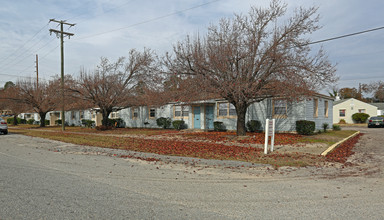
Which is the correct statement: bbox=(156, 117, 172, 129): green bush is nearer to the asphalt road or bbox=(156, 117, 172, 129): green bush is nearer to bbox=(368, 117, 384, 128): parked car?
the asphalt road

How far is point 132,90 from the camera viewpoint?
79.5 ft

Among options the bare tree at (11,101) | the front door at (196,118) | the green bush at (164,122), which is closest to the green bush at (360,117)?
the front door at (196,118)

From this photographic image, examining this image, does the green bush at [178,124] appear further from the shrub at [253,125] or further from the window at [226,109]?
the shrub at [253,125]

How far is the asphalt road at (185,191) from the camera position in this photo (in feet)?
13.7

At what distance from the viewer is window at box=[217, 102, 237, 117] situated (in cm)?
2178

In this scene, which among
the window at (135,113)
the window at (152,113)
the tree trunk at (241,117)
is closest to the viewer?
the tree trunk at (241,117)

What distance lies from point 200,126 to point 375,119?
74.8ft

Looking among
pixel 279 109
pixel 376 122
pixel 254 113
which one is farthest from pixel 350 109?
pixel 254 113

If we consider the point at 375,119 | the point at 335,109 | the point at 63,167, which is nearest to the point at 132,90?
the point at 63,167

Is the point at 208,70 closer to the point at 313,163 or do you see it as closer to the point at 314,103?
the point at 313,163

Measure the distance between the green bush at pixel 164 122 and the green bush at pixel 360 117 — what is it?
3202cm

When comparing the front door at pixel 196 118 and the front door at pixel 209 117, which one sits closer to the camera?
the front door at pixel 209 117

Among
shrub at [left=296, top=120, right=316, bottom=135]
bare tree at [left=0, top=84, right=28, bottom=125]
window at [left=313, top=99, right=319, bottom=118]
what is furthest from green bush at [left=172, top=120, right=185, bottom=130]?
bare tree at [left=0, top=84, right=28, bottom=125]

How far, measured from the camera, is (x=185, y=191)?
17.9 feet
